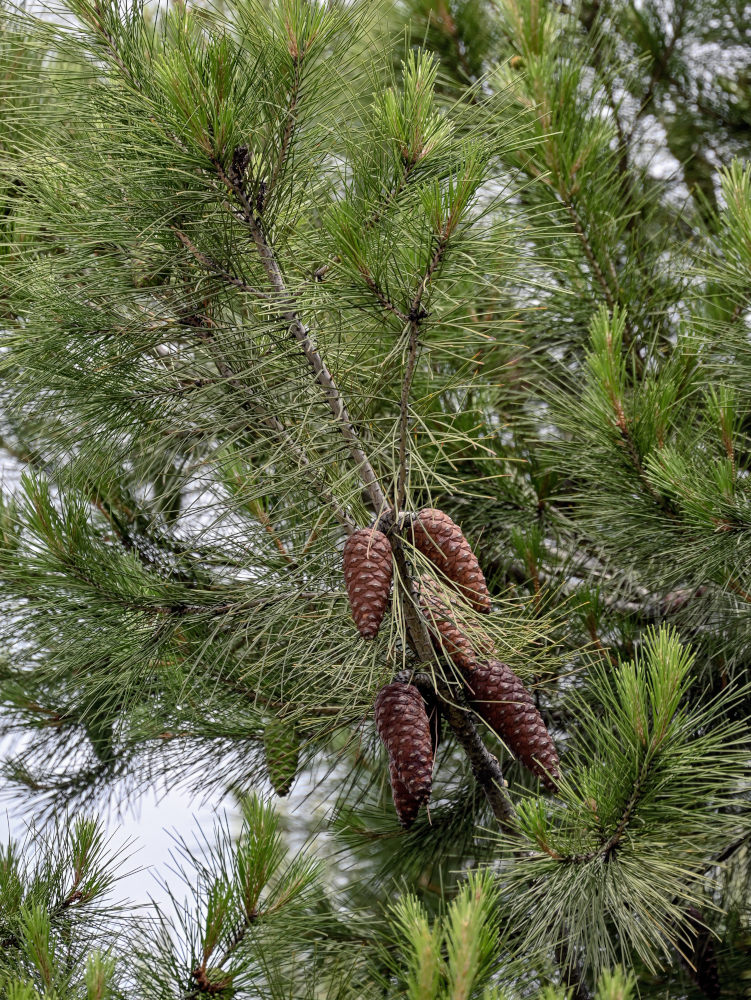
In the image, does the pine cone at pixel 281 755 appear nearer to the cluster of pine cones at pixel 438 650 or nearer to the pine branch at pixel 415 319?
the cluster of pine cones at pixel 438 650

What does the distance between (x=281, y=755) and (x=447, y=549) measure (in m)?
0.60

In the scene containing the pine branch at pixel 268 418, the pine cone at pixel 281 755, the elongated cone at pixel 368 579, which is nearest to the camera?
the elongated cone at pixel 368 579

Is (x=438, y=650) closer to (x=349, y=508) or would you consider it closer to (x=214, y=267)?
(x=349, y=508)

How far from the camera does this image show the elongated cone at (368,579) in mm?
1148

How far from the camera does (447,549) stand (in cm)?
127

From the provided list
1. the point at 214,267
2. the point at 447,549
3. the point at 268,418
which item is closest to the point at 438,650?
the point at 447,549

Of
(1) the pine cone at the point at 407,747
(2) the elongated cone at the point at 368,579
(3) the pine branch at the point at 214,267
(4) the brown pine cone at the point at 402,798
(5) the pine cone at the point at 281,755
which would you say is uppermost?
(3) the pine branch at the point at 214,267

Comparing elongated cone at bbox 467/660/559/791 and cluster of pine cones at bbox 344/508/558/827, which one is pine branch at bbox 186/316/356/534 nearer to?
cluster of pine cones at bbox 344/508/558/827

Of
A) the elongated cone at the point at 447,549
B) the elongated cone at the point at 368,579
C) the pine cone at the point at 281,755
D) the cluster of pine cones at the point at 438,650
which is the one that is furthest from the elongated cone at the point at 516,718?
the pine cone at the point at 281,755

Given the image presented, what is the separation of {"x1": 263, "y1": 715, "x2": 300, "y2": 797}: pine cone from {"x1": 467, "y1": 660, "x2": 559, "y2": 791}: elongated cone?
48 centimetres

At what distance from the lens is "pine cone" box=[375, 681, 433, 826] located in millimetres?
1192

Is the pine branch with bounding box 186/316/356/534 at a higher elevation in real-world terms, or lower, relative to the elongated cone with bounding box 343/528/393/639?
Answer: higher

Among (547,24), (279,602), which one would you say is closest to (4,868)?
(279,602)

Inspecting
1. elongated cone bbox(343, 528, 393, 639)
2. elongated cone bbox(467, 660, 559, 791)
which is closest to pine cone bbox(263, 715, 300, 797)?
elongated cone bbox(467, 660, 559, 791)
